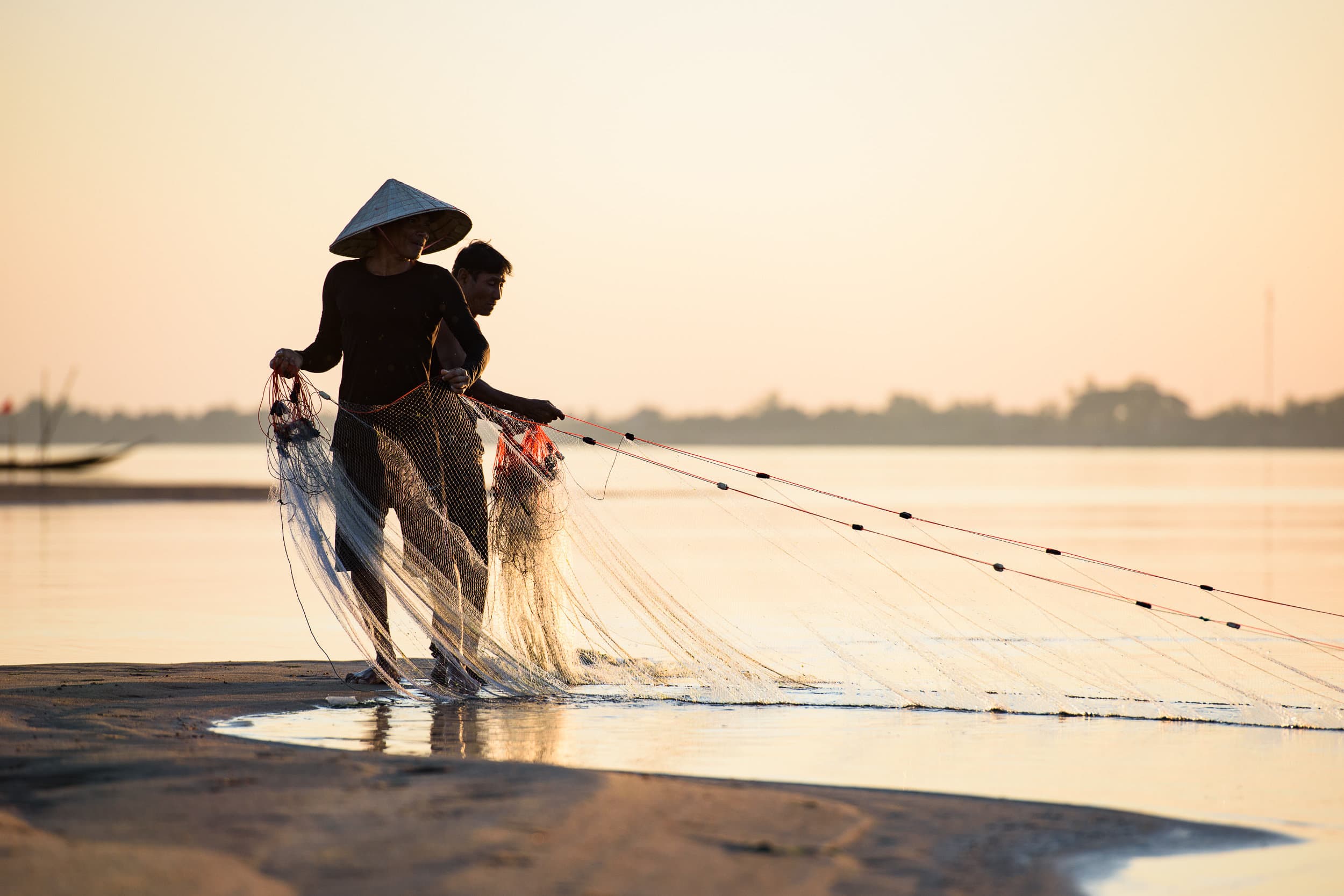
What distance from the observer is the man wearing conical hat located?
6078mm

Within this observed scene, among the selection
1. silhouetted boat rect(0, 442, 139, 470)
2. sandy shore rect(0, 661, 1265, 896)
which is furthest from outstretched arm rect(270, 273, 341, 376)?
silhouetted boat rect(0, 442, 139, 470)

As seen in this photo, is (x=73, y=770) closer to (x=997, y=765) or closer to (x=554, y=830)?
(x=554, y=830)

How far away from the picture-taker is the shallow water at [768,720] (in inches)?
175

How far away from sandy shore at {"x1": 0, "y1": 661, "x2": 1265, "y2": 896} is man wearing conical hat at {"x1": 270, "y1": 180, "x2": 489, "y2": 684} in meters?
1.60

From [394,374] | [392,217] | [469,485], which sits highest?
[392,217]

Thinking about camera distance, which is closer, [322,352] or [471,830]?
[471,830]

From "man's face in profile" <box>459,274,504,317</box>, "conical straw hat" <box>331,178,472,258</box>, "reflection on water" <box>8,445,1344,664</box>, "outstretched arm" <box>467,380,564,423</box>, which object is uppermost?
"conical straw hat" <box>331,178,472,258</box>

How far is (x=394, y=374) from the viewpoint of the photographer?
20.3 ft

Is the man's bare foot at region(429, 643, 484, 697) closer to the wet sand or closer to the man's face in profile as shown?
the man's face in profile

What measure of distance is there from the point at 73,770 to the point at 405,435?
2.33 m

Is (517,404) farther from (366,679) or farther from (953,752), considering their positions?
(953,752)

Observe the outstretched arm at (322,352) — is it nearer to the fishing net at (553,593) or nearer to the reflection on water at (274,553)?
the fishing net at (553,593)

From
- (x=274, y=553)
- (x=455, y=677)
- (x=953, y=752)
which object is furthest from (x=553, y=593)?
(x=274, y=553)

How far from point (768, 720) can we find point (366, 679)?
1.86 meters
